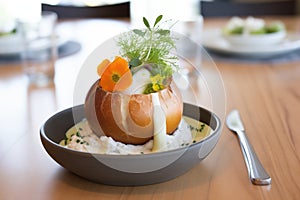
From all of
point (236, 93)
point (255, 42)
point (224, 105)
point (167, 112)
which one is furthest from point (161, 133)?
point (255, 42)

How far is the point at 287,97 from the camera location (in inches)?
51.4

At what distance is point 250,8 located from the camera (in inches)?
97.1

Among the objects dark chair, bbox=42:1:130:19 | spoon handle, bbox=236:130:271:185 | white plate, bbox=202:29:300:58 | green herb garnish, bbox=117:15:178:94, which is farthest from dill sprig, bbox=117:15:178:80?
dark chair, bbox=42:1:130:19

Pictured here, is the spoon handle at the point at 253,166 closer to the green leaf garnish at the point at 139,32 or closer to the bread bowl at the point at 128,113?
the bread bowl at the point at 128,113

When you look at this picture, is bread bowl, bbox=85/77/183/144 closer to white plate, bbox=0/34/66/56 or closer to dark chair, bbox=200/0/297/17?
white plate, bbox=0/34/66/56

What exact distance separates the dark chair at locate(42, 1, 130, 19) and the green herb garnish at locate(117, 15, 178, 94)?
1592 mm

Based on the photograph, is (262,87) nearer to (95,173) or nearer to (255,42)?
(255,42)

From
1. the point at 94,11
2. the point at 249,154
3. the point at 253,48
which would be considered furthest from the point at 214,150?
the point at 94,11

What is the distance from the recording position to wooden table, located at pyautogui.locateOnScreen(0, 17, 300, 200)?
81cm

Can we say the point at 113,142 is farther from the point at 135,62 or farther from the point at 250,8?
the point at 250,8

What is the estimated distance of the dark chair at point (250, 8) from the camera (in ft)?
8.07

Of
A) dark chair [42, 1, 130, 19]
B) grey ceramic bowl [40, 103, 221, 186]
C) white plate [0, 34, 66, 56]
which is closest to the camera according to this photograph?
grey ceramic bowl [40, 103, 221, 186]

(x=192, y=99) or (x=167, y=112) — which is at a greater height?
(x=167, y=112)

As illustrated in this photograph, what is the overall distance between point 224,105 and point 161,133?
0.42 metres
